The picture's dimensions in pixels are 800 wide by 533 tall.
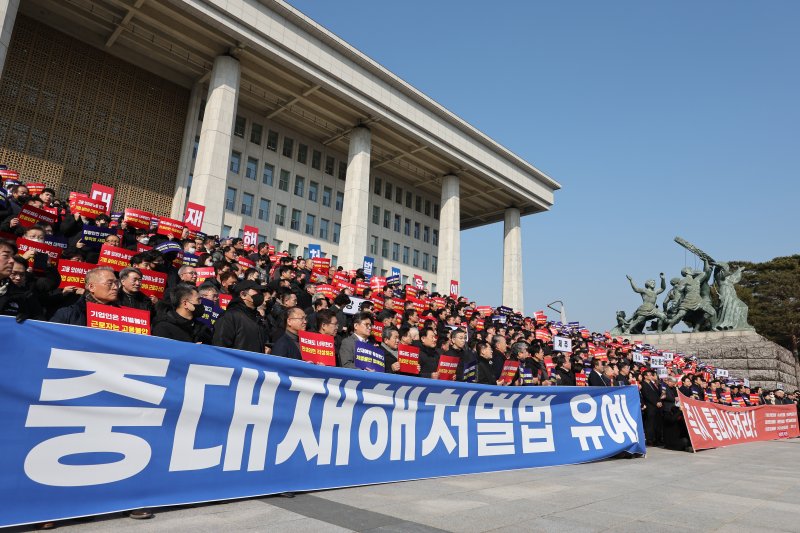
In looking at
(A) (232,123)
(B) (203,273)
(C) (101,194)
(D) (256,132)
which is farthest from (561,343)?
(D) (256,132)

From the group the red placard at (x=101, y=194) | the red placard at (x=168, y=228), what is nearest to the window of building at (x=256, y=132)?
the red placard at (x=101, y=194)

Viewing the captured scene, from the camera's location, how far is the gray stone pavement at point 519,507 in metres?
3.62

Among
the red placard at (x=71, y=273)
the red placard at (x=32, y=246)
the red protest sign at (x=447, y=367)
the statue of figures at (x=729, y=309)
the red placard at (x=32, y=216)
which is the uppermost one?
the statue of figures at (x=729, y=309)

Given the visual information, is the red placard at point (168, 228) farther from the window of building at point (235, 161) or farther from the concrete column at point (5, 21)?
the window of building at point (235, 161)

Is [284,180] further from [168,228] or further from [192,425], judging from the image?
[192,425]

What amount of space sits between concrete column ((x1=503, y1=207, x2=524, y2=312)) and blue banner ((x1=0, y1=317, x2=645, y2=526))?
39.6 meters

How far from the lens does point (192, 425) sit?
3.89 meters

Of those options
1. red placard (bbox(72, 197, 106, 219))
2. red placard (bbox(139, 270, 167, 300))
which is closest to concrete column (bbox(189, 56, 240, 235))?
red placard (bbox(72, 197, 106, 219))

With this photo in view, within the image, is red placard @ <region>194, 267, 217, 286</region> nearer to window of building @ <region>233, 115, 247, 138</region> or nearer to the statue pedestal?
window of building @ <region>233, 115, 247, 138</region>

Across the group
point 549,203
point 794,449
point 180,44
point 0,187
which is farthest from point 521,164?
point 0,187

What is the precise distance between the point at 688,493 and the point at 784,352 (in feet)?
108

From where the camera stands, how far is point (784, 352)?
31359 millimetres

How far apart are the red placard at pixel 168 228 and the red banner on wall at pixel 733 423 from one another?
38.6 ft

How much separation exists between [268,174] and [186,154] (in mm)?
6503
